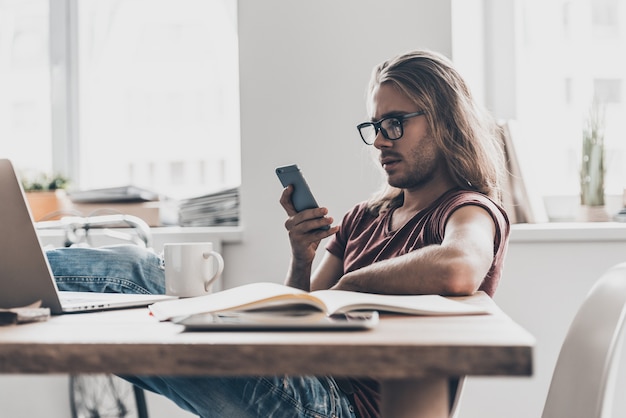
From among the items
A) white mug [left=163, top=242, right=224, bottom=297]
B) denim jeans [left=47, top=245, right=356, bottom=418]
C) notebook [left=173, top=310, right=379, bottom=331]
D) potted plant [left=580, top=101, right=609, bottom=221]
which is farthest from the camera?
potted plant [left=580, top=101, right=609, bottom=221]

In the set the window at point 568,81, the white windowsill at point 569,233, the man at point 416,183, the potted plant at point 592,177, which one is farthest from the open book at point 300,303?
the window at point 568,81

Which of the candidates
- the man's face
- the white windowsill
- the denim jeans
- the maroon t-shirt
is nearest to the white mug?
the denim jeans

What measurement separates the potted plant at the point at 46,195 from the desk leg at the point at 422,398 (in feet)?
6.86

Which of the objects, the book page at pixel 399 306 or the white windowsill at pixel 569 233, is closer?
the book page at pixel 399 306

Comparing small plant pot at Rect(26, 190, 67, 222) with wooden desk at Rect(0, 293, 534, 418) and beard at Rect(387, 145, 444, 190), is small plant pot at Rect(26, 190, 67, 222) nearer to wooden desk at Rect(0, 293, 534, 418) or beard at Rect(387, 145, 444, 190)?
beard at Rect(387, 145, 444, 190)

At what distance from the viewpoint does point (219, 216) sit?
2.46 metres

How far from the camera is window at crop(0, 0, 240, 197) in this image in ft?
9.32

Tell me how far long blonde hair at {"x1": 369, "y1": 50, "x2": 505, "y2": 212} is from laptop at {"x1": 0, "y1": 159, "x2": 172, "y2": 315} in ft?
3.07

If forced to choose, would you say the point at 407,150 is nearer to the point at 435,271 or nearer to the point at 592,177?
the point at 435,271

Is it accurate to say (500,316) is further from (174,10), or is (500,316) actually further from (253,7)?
(174,10)

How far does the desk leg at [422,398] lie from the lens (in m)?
0.80

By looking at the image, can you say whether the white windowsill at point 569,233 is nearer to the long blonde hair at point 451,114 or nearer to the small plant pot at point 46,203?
the long blonde hair at point 451,114

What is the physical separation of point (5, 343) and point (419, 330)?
1.33 ft

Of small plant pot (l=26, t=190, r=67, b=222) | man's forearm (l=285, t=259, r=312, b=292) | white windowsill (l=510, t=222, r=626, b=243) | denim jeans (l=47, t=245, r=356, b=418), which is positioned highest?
small plant pot (l=26, t=190, r=67, b=222)
